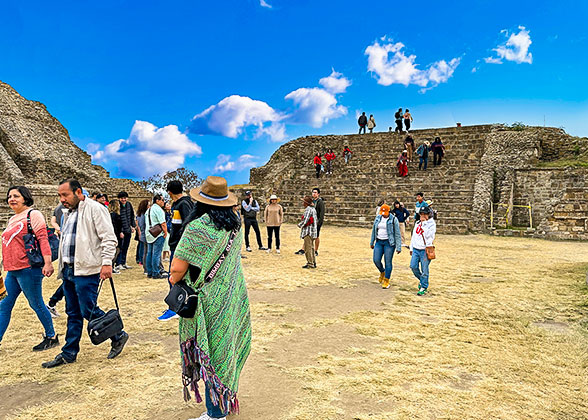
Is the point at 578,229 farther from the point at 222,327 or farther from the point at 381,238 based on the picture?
the point at 222,327

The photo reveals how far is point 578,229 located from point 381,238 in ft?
38.3

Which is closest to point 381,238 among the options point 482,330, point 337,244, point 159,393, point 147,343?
point 482,330

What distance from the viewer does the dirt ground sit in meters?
2.88

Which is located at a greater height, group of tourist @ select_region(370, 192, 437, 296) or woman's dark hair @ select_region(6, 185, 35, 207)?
woman's dark hair @ select_region(6, 185, 35, 207)

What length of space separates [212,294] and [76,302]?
2.02 meters

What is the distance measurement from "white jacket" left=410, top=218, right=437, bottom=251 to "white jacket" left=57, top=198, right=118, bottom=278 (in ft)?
15.1

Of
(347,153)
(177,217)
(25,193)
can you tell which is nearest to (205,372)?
(177,217)

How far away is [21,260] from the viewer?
3734mm

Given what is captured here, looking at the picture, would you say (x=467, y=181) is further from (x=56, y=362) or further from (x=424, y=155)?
(x=56, y=362)

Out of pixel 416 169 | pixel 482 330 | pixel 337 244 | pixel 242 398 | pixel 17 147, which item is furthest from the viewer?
pixel 416 169

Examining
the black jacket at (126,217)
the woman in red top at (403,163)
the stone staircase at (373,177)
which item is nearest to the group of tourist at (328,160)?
the stone staircase at (373,177)

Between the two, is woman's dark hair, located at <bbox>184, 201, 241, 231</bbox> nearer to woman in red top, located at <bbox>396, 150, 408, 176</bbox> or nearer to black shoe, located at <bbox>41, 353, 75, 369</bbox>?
black shoe, located at <bbox>41, 353, 75, 369</bbox>

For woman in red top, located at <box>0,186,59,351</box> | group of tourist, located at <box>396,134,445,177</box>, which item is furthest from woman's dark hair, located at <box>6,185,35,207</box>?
group of tourist, located at <box>396,134,445,177</box>

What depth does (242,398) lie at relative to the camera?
3.00 m
